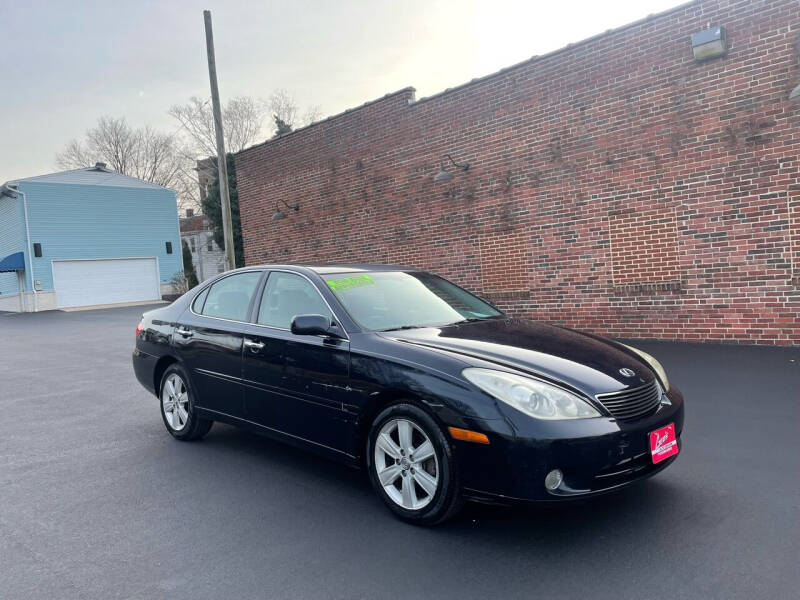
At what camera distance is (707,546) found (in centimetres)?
327

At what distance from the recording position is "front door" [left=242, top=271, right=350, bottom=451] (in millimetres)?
4121

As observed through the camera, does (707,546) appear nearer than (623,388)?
Yes

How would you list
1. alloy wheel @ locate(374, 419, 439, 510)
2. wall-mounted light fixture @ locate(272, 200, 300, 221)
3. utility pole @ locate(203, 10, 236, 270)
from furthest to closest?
wall-mounted light fixture @ locate(272, 200, 300, 221)
utility pole @ locate(203, 10, 236, 270)
alloy wheel @ locate(374, 419, 439, 510)

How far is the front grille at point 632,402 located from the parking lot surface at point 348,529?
576 millimetres

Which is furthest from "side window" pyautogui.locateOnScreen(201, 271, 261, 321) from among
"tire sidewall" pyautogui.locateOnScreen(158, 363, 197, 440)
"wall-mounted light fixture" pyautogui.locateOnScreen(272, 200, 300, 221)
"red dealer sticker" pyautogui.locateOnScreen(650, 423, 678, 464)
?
"wall-mounted light fixture" pyautogui.locateOnScreen(272, 200, 300, 221)

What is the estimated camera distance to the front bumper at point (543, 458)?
10.6ft

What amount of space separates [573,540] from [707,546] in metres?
0.64

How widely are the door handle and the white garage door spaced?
30293 millimetres

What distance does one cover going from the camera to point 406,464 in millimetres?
3672

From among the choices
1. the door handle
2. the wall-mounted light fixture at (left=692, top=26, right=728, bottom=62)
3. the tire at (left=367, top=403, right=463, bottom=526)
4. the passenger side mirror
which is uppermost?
the wall-mounted light fixture at (left=692, top=26, right=728, bottom=62)

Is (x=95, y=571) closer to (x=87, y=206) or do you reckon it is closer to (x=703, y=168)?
(x=703, y=168)

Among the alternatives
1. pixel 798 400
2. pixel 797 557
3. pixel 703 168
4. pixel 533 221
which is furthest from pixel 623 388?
pixel 533 221

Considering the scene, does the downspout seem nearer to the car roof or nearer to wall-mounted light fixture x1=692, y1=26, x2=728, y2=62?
the car roof

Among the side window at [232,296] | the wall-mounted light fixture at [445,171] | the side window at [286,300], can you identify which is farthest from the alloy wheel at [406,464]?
the wall-mounted light fixture at [445,171]
